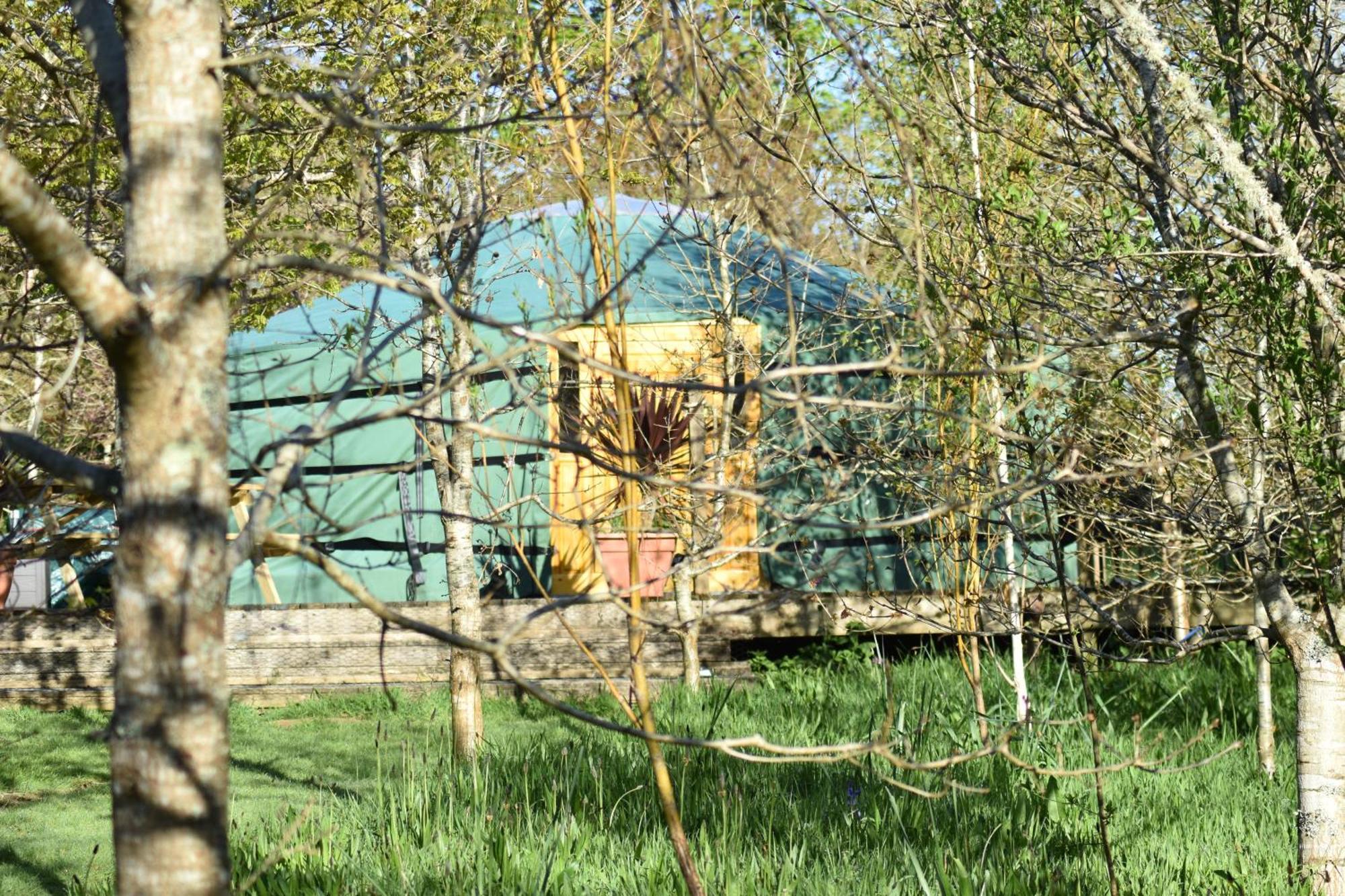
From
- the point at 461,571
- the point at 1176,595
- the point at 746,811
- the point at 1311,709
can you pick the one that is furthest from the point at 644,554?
the point at 1311,709

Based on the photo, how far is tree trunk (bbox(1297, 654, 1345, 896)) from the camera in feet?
11.3

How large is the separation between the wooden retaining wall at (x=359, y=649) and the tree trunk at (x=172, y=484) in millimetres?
6443

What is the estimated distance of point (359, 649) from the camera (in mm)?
8305

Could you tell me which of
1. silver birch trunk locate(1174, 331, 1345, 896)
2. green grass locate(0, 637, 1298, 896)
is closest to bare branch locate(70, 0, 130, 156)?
green grass locate(0, 637, 1298, 896)

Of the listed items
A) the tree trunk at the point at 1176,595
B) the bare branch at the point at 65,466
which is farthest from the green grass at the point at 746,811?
the bare branch at the point at 65,466

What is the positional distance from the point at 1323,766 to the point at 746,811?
74.2 inches

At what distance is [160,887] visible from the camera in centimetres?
154

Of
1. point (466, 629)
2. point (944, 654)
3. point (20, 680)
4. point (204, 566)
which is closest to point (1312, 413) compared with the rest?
point (204, 566)

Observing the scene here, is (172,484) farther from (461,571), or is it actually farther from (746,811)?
(461,571)

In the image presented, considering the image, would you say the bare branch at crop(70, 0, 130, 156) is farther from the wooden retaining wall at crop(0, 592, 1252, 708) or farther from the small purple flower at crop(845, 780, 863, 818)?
the wooden retaining wall at crop(0, 592, 1252, 708)

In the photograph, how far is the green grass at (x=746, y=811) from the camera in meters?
3.77

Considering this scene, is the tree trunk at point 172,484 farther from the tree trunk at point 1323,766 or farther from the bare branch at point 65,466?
the tree trunk at point 1323,766

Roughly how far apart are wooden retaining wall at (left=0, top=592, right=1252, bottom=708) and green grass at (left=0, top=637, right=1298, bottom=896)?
1003 mm

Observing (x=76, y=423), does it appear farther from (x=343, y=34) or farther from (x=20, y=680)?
(x=343, y=34)
